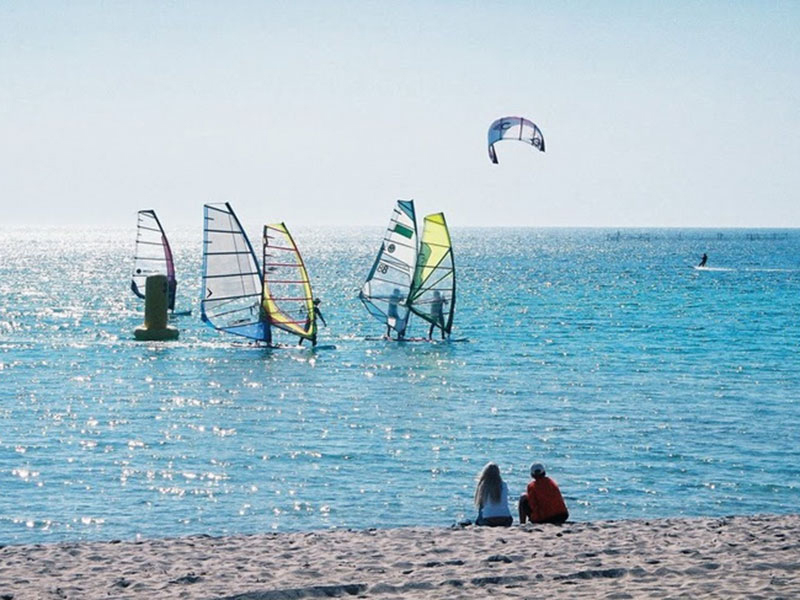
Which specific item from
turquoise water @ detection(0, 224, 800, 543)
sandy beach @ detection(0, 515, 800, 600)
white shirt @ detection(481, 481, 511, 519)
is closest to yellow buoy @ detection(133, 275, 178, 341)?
turquoise water @ detection(0, 224, 800, 543)

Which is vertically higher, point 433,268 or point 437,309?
point 433,268

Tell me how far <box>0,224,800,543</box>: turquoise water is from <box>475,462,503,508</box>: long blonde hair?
431 centimetres

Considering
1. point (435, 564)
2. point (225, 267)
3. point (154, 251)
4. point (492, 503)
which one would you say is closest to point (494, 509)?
point (492, 503)

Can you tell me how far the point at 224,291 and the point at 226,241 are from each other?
186 centimetres

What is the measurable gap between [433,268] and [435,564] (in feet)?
119

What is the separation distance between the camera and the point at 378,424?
29.2 meters

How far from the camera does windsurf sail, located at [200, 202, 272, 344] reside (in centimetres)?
4494

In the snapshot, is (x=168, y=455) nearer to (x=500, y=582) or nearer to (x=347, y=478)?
(x=347, y=478)

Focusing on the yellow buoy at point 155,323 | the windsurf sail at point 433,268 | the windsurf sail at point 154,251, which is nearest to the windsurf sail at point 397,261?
the windsurf sail at point 433,268

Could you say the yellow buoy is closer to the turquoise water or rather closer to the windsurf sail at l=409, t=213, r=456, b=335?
the turquoise water

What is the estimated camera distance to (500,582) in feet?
37.3

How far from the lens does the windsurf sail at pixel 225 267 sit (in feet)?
147

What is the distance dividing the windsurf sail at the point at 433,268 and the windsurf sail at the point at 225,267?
6429 millimetres

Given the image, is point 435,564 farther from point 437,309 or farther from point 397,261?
point 437,309
